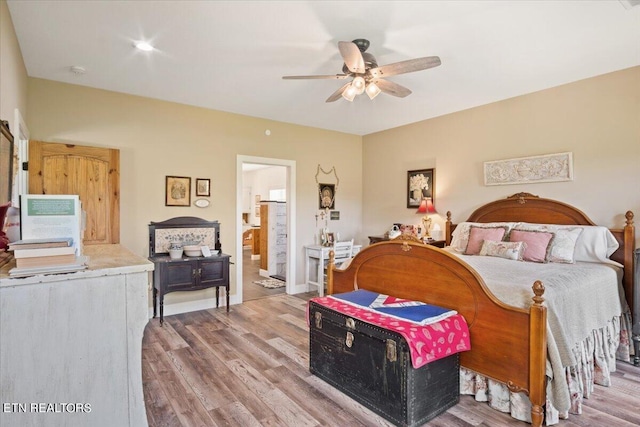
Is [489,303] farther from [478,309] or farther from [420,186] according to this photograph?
[420,186]

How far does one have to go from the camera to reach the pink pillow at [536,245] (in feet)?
11.0

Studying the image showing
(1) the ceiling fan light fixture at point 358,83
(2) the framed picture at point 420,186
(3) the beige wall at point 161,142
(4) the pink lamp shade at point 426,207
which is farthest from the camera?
(2) the framed picture at point 420,186

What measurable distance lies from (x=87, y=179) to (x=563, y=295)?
4.53 metres

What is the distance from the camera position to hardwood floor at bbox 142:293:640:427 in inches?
88.4

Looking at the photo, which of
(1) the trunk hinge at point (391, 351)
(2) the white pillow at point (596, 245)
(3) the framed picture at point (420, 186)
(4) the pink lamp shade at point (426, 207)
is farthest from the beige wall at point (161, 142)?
(2) the white pillow at point (596, 245)

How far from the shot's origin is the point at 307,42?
2842 millimetres

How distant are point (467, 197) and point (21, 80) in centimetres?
511

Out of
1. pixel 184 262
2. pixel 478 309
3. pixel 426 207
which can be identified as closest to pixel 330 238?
pixel 426 207

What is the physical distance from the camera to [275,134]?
535 centimetres

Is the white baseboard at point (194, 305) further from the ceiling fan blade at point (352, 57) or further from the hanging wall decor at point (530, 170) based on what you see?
the hanging wall decor at point (530, 170)

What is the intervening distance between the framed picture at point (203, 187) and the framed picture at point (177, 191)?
12 centimetres

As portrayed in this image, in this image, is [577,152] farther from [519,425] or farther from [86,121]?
[86,121]

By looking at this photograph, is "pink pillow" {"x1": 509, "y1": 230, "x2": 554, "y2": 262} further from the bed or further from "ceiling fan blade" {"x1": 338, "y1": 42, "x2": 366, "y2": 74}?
"ceiling fan blade" {"x1": 338, "y1": 42, "x2": 366, "y2": 74}

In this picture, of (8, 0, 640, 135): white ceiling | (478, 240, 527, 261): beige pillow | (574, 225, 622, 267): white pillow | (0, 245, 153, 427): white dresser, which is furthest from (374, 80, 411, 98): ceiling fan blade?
(0, 245, 153, 427): white dresser
